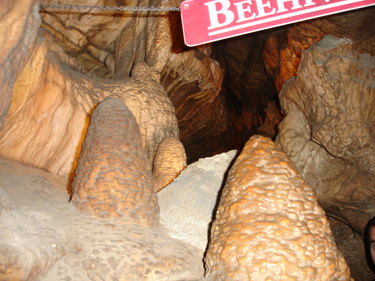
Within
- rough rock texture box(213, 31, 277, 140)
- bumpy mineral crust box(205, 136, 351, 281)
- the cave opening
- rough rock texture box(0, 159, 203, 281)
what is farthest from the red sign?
rough rock texture box(213, 31, 277, 140)

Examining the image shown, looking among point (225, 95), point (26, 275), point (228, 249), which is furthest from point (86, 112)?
point (225, 95)

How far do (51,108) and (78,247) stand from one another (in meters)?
2.13

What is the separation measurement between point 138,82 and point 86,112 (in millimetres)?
1341

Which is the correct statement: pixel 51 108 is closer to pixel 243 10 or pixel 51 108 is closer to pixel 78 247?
pixel 78 247

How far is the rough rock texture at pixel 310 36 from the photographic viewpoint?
6125 mm

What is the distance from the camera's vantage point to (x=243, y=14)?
1956mm

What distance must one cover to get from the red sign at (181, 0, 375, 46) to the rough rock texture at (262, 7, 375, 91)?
5091 mm

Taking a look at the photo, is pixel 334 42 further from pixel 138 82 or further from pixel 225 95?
pixel 225 95

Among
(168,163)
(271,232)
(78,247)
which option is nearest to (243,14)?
(271,232)

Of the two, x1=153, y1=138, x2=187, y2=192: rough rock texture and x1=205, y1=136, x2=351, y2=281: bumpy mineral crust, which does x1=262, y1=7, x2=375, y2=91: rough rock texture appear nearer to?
x1=153, y1=138, x2=187, y2=192: rough rock texture

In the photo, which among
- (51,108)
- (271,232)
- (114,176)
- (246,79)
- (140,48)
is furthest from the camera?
(246,79)

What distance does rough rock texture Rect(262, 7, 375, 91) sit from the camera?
20.1 feet

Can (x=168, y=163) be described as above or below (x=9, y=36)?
below

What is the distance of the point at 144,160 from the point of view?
248 cm
